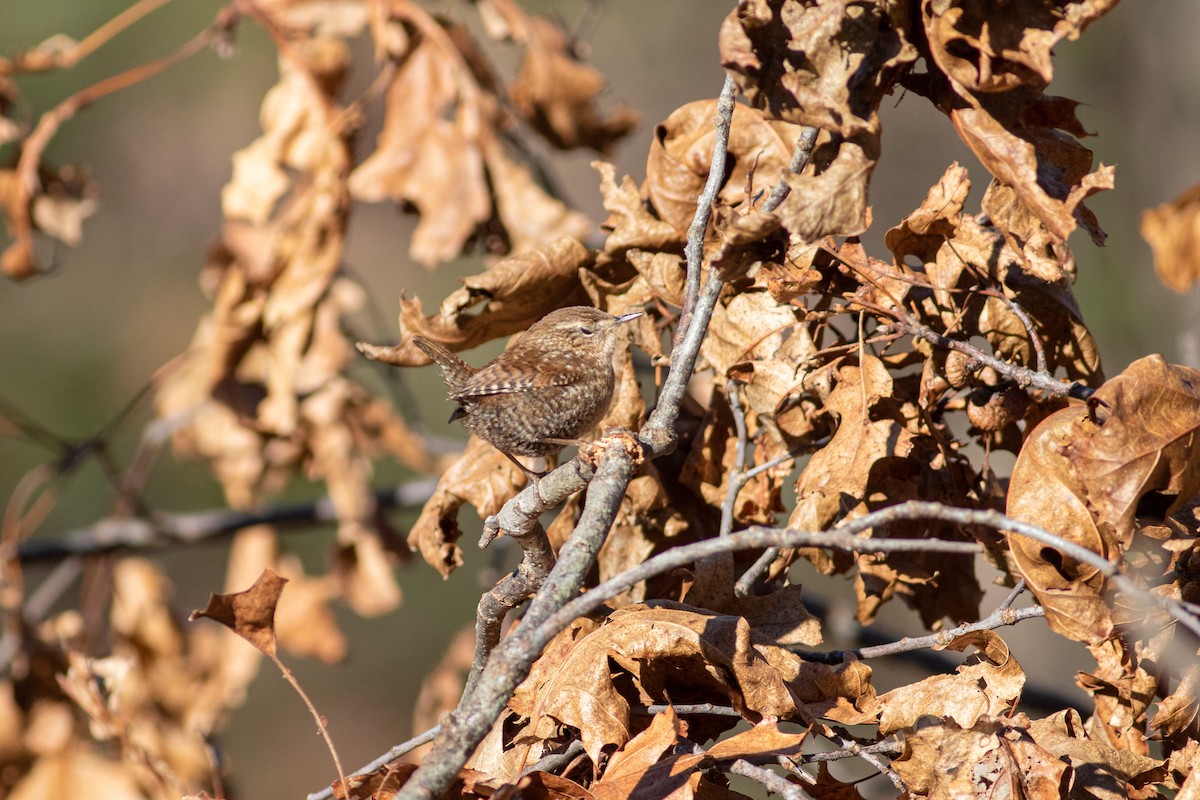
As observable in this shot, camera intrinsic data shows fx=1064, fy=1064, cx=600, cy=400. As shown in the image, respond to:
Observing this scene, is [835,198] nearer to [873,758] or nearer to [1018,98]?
[1018,98]

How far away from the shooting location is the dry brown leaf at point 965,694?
1.79m

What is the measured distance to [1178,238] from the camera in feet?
8.60

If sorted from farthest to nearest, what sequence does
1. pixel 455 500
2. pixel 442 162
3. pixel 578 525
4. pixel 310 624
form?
pixel 310 624 < pixel 442 162 < pixel 455 500 < pixel 578 525

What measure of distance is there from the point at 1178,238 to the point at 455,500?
1.87 metres

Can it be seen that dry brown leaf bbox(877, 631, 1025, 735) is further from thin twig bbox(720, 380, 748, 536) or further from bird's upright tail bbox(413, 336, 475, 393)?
bird's upright tail bbox(413, 336, 475, 393)

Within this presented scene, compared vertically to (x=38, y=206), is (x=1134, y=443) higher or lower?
lower

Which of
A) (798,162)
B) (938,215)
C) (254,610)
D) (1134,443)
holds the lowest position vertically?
(254,610)

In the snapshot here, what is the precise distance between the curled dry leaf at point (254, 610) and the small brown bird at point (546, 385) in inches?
32.0

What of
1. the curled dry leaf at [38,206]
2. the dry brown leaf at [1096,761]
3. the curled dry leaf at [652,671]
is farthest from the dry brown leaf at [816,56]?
the curled dry leaf at [38,206]

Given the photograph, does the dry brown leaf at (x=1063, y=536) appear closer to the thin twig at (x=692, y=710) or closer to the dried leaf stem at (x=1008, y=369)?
the dried leaf stem at (x=1008, y=369)

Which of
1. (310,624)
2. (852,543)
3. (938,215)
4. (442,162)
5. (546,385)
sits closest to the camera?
(852,543)

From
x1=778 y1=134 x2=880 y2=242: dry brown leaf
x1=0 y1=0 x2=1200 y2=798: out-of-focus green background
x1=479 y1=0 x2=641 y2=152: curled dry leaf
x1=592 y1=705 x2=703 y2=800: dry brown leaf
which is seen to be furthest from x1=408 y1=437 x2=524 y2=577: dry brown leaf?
x1=0 y1=0 x2=1200 y2=798: out-of-focus green background

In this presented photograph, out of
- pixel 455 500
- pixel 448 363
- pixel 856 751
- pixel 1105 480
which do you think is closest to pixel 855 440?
pixel 1105 480

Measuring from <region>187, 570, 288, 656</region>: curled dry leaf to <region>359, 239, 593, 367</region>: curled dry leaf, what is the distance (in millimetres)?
570
